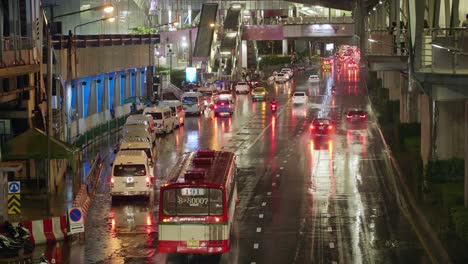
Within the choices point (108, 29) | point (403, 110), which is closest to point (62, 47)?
point (403, 110)

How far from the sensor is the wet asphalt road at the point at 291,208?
78.9 ft

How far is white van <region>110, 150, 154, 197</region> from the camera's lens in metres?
33.0

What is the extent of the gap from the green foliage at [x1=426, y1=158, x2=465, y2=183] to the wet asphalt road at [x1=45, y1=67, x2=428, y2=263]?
159cm

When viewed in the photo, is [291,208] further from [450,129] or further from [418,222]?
[450,129]

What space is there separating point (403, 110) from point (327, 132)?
481 centimetres

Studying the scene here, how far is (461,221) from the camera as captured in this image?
2327cm

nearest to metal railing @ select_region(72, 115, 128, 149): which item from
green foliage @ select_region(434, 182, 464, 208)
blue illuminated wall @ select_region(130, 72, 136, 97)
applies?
blue illuminated wall @ select_region(130, 72, 136, 97)

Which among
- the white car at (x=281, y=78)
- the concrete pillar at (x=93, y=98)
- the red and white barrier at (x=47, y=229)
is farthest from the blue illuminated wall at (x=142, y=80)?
the red and white barrier at (x=47, y=229)

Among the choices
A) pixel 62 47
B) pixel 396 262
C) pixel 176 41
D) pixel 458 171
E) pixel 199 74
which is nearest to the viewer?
pixel 396 262

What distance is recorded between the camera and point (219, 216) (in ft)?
75.5

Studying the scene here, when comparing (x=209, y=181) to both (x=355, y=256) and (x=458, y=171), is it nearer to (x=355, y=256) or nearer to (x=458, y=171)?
(x=355, y=256)

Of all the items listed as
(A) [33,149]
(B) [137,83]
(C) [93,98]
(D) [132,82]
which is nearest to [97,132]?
(C) [93,98]

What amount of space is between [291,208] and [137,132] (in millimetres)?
18131

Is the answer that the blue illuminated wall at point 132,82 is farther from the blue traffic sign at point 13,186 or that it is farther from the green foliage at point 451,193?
the blue traffic sign at point 13,186
